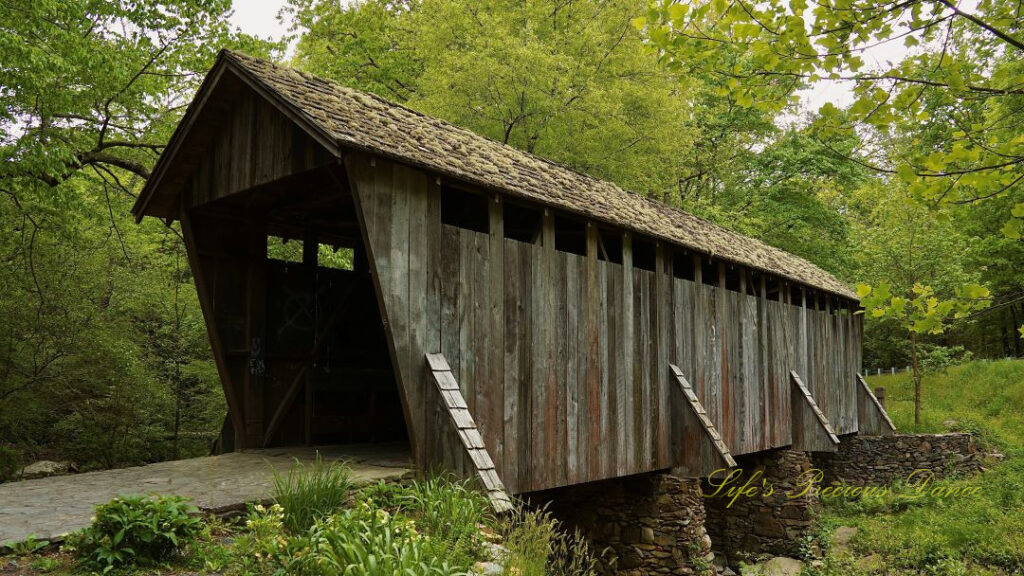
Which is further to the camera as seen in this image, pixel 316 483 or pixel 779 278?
pixel 779 278

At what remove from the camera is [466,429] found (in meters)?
6.75

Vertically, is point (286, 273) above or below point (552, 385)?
above

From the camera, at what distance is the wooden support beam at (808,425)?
15.0 metres

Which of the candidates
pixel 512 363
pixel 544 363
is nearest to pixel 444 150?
pixel 512 363

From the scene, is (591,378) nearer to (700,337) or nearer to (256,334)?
(700,337)

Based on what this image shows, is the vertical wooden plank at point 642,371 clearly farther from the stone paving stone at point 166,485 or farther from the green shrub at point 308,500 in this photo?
the green shrub at point 308,500

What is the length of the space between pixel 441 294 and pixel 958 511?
12.9 meters

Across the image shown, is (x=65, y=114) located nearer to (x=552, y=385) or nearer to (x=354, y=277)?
(x=354, y=277)

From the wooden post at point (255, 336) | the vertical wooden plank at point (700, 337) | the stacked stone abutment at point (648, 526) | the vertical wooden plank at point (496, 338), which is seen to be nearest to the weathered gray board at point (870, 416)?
the vertical wooden plank at point (700, 337)

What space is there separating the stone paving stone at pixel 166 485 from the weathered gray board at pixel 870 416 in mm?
15298

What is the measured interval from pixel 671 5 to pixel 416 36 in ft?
54.4

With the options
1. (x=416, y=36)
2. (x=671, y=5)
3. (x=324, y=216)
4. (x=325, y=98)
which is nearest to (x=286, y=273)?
(x=324, y=216)

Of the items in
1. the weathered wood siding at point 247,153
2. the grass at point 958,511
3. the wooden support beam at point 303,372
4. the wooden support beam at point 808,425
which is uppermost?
the weathered wood siding at point 247,153

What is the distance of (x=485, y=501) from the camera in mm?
6160
